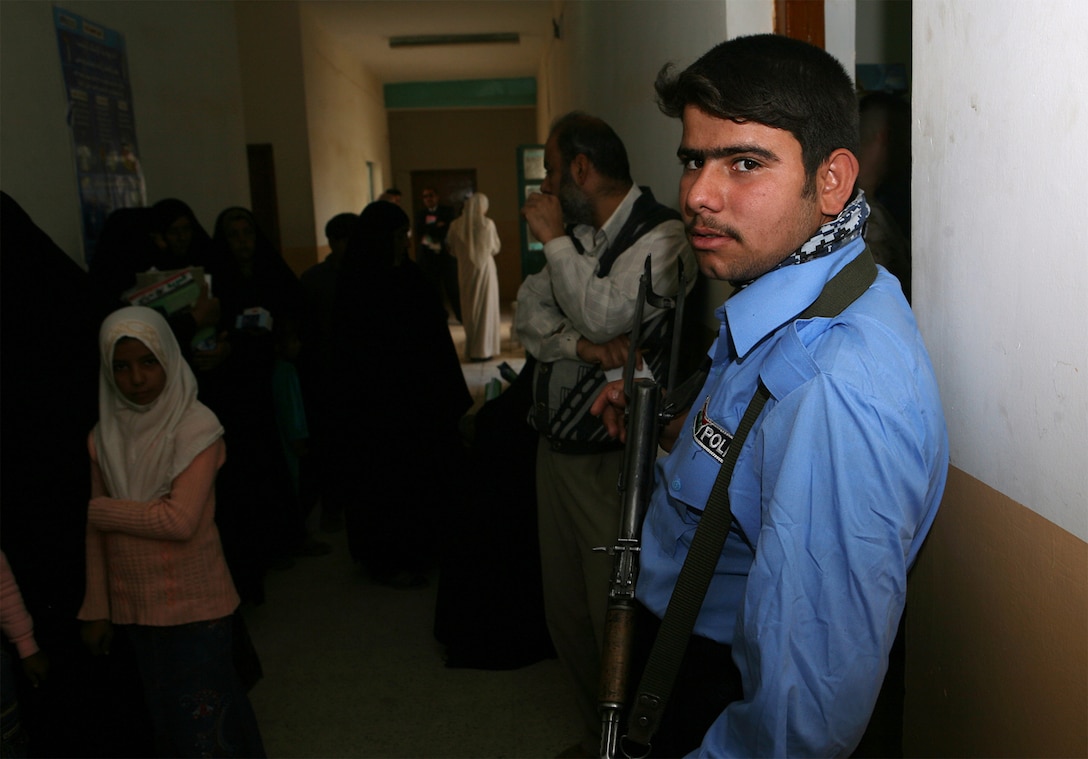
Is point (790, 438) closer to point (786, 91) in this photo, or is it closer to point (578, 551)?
point (786, 91)

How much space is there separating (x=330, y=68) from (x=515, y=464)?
Result: 875 centimetres

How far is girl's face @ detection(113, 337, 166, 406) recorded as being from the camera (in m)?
2.10

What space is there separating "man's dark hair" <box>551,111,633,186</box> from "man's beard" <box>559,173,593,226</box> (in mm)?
53

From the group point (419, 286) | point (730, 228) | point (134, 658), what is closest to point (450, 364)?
point (419, 286)

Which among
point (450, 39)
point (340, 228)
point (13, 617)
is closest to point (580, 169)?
point (13, 617)

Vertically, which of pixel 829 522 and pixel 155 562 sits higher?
pixel 829 522

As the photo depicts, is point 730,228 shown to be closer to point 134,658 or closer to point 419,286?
point 134,658

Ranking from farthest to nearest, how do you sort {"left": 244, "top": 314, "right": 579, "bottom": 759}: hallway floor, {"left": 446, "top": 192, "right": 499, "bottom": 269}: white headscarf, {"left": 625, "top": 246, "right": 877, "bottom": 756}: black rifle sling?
{"left": 446, "top": 192, "right": 499, "bottom": 269}: white headscarf < {"left": 244, "top": 314, "right": 579, "bottom": 759}: hallway floor < {"left": 625, "top": 246, "right": 877, "bottom": 756}: black rifle sling

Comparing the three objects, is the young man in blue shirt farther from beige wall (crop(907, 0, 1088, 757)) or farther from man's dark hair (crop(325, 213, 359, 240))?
man's dark hair (crop(325, 213, 359, 240))

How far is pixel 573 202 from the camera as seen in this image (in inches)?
86.7

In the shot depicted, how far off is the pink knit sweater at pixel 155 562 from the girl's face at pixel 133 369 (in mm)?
231

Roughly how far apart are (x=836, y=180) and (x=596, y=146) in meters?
1.19

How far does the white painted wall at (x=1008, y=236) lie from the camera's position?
0.86 meters

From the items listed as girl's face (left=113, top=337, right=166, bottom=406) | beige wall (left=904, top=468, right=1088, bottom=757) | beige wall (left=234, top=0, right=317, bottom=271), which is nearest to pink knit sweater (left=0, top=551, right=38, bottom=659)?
girl's face (left=113, top=337, right=166, bottom=406)
